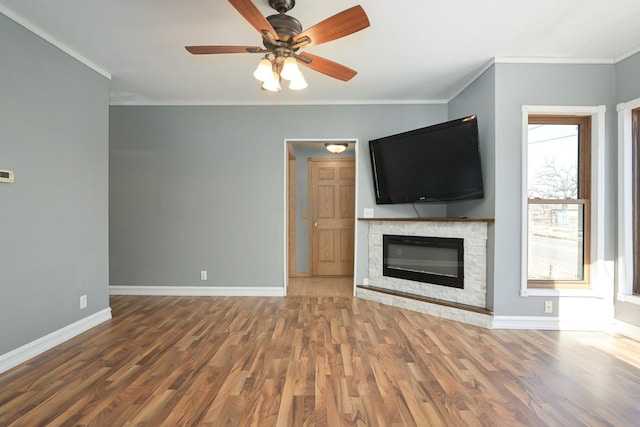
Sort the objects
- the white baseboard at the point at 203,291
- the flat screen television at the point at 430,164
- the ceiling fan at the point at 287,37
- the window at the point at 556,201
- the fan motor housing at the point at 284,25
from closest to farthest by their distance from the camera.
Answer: the ceiling fan at the point at 287,37, the fan motor housing at the point at 284,25, the window at the point at 556,201, the flat screen television at the point at 430,164, the white baseboard at the point at 203,291

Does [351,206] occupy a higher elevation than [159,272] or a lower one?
higher

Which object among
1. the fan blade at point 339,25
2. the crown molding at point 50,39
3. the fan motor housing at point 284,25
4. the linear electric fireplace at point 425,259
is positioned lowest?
the linear electric fireplace at point 425,259

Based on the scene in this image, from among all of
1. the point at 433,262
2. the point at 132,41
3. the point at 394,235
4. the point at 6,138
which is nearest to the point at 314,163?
the point at 394,235

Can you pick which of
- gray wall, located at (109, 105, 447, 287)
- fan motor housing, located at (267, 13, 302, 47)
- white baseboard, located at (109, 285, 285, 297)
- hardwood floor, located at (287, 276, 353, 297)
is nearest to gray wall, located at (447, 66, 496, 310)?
gray wall, located at (109, 105, 447, 287)

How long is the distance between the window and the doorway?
297 centimetres

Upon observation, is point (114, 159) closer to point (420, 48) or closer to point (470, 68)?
point (420, 48)

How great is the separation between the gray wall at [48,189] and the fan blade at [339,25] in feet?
7.38

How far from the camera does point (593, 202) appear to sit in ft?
10.3

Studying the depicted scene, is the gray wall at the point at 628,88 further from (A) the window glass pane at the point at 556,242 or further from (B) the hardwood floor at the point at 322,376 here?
Answer: (A) the window glass pane at the point at 556,242

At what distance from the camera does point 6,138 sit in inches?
95.4

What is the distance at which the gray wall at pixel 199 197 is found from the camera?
442 centimetres

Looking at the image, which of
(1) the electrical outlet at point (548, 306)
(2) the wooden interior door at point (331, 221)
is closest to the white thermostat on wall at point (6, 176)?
(2) the wooden interior door at point (331, 221)

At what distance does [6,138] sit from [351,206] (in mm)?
4537

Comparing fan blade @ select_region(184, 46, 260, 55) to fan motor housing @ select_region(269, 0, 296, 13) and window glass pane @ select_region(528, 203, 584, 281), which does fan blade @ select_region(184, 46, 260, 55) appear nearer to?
fan motor housing @ select_region(269, 0, 296, 13)
